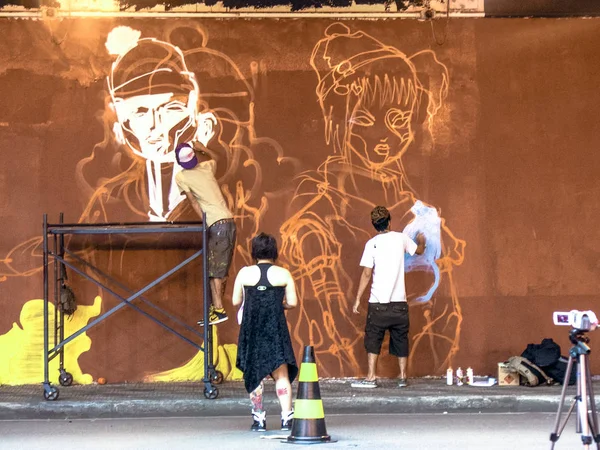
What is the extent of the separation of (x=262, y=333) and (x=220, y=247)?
2.60 m

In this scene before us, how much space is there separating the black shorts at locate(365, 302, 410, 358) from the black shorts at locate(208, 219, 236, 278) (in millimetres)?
1762

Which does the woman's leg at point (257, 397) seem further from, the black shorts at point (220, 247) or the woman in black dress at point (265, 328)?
the black shorts at point (220, 247)

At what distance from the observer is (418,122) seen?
13188mm

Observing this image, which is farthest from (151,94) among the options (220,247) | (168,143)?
(220,247)

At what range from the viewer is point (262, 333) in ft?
32.9

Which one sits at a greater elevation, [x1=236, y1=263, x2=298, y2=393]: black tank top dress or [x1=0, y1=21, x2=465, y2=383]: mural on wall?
[x1=0, y1=21, x2=465, y2=383]: mural on wall

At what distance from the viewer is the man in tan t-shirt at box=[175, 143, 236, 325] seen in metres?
12.4

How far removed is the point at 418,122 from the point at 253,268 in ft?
13.1

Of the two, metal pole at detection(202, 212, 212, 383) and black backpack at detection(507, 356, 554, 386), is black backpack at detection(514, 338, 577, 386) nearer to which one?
black backpack at detection(507, 356, 554, 386)

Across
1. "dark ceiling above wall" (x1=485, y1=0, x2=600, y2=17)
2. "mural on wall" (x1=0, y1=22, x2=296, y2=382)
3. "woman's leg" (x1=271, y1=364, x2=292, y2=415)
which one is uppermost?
"dark ceiling above wall" (x1=485, y1=0, x2=600, y2=17)

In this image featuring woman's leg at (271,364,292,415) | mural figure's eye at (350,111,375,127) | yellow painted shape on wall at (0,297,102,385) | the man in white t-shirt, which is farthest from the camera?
mural figure's eye at (350,111,375,127)

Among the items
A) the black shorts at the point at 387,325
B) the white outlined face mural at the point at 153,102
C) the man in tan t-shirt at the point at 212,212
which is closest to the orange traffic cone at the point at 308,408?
the black shorts at the point at 387,325

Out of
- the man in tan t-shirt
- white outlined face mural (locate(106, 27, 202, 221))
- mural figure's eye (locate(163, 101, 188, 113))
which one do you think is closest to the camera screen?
the man in tan t-shirt

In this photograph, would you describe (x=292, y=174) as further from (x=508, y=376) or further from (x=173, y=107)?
(x=508, y=376)
